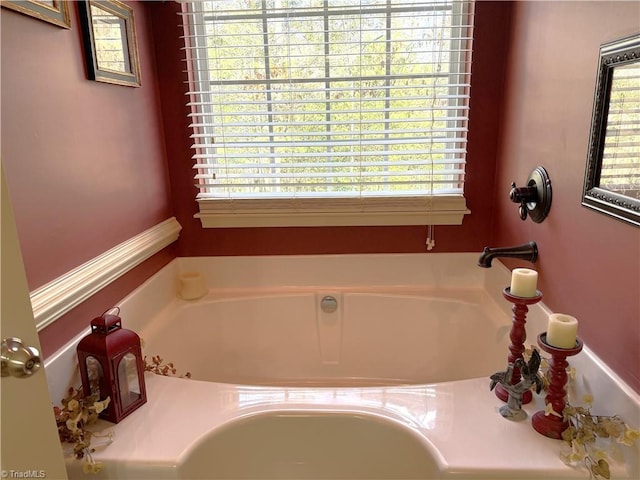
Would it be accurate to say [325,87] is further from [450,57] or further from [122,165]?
[122,165]

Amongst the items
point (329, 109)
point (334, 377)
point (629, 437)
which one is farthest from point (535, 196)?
point (334, 377)

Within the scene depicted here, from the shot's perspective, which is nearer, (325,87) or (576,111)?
(576,111)

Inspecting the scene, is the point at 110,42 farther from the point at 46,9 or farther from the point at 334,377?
the point at 334,377

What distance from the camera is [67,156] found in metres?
1.26

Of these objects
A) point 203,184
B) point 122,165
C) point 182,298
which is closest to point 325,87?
point 203,184

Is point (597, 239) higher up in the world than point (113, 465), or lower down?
higher up

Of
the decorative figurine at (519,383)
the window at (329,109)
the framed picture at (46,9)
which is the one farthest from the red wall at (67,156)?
the decorative figurine at (519,383)

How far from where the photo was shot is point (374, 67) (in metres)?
1.80

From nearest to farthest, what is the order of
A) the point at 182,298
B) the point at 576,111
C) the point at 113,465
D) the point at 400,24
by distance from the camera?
the point at 113,465, the point at 576,111, the point at 400,24, the point at 182,298

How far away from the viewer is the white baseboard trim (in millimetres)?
1119

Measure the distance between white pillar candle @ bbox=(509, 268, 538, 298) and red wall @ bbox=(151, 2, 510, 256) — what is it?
81 centimetres

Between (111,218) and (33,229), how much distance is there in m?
0.37

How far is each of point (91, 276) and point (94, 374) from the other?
306mm

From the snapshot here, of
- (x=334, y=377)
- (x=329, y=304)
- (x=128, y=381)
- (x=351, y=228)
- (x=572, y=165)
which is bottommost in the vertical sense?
(x=334, y=377)
